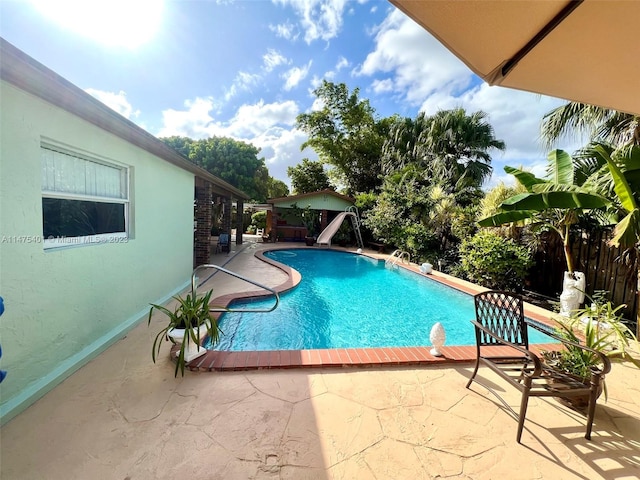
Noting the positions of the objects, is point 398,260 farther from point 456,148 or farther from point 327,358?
point 456,148

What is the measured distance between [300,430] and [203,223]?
29.5 ft

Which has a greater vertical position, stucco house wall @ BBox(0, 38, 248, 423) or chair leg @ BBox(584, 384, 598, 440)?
stucco house wall @ BBox(0, 38, 248, 423)

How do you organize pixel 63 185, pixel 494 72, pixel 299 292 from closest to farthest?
pixel 494 72
pixel 63 185
pixel 299 292

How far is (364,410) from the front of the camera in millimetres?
3023

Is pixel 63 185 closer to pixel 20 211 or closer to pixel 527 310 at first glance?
pixel 20 211

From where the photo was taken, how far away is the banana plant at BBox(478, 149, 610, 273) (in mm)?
4719

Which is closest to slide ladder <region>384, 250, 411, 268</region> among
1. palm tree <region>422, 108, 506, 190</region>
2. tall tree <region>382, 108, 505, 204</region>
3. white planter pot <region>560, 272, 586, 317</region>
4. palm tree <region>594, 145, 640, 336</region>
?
tall tree <region>382, 108, 505, 204</region>

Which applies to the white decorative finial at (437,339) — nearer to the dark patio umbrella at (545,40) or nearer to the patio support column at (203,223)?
the dark patio umbrella at (545,40)

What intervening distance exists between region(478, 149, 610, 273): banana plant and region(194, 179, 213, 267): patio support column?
903 centimetres

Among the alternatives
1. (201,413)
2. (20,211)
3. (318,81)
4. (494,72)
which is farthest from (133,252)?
(318,81)

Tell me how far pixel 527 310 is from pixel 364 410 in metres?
6.05

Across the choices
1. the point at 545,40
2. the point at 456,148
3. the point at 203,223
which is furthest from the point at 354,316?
the point at 456,148

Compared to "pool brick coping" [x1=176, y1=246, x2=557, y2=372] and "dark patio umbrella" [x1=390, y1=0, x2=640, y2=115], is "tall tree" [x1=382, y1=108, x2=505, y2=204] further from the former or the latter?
"dark patio umbrella" [x1=390, y1=0, x2=640, y2=115]

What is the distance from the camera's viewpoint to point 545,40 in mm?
1597
